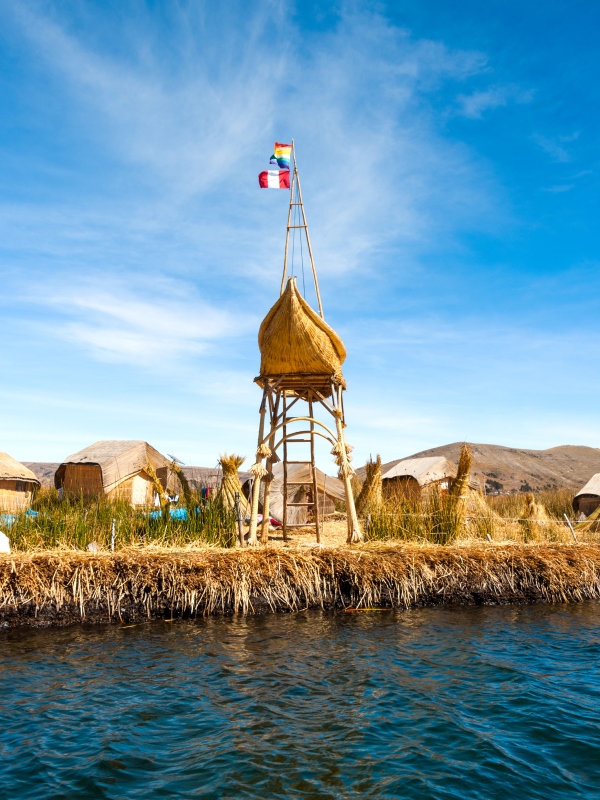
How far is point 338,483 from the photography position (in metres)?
26.3

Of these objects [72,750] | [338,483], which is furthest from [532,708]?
[338,483]

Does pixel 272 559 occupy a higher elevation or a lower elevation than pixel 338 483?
lower

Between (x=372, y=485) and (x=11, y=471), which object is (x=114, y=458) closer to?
(x=11, y=471)

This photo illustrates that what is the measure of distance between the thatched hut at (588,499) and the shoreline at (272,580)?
13867mm

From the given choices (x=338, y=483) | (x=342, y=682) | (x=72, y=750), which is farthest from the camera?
(x=338, y=483)

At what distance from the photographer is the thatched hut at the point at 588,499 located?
23.6m

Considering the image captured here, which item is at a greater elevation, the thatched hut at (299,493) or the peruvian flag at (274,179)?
the peruvian flag at (274,179)

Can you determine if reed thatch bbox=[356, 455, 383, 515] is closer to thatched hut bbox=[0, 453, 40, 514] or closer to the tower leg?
the tower leg

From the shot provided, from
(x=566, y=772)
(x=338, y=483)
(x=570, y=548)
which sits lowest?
(x=566, y=772)

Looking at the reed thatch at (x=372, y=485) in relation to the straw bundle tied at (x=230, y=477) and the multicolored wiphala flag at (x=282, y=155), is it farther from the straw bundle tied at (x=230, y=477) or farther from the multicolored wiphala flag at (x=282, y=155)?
the multicolored wiphala flag at (x=282, y=155)

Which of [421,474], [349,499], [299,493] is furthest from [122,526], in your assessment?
[421,474]

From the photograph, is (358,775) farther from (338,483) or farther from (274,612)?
(338,483)

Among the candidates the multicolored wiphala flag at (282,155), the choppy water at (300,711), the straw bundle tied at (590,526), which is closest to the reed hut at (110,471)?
the multicolored wiphala flag at (282,155)

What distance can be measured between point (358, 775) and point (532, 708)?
2.42 m
